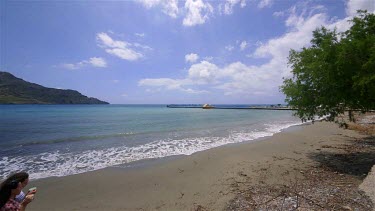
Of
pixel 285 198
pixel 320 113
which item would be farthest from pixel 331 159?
pixel 285 198

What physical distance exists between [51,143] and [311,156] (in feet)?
59.2

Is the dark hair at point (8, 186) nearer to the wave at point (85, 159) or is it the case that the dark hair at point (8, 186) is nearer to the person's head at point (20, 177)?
the person's head at point (20, 177)

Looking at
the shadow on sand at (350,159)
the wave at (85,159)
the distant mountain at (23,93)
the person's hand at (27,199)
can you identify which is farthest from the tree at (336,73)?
the distant mountain at (23,93)

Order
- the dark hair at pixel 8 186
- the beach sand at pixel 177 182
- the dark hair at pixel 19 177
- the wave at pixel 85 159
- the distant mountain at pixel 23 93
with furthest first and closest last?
the distant mountain at pixel 23 93, the wave at pixel 85 159, the beach sand at pixel 177 182, the dark hair at pixel 19 177, the dark hair at pixel 8 186

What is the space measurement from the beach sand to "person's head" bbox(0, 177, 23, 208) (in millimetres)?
3189

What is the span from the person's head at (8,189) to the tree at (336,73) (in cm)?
1056

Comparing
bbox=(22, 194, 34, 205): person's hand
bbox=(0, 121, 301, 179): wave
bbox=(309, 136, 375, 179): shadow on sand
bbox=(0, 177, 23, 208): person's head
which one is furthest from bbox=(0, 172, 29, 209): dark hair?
bbox=(309, 136, 375, 179): shadow on sand

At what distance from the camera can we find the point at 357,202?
17.0ft

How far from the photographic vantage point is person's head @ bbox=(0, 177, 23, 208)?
11.0 feet

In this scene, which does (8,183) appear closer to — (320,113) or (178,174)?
(178,174)

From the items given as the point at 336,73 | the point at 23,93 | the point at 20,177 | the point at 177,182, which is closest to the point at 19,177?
the point at 20,177

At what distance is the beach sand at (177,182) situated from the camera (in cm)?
644

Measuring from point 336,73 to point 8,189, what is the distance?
11.5 metres

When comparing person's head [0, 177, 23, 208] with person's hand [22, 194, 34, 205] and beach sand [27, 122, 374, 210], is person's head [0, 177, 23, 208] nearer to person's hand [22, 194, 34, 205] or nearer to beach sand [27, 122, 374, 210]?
person's hand [22, 194, 34, 205]
